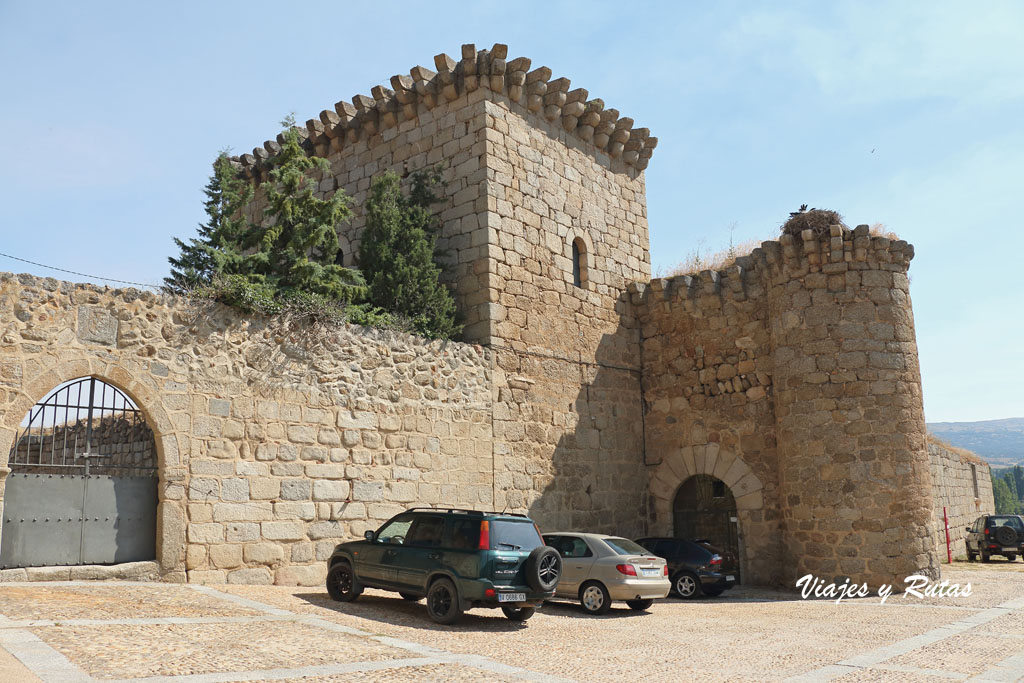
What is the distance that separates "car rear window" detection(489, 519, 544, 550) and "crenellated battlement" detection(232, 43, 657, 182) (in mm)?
8838

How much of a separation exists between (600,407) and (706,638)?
7415 mm

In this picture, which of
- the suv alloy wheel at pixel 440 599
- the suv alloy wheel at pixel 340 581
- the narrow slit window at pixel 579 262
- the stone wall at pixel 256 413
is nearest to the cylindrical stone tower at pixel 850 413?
the narrow slit window at pixel 579 262

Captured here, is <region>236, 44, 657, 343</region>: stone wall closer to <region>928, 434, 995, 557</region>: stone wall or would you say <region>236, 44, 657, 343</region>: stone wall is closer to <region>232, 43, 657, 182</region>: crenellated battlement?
<region>232, 43, 657, 182</region>: crenellated battlement

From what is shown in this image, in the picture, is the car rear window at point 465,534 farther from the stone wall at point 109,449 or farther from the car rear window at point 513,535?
the stone wall at point 109,449

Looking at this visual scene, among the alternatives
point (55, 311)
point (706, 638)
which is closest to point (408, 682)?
point (706, 638)

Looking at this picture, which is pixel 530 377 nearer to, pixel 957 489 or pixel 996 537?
pixel 996 537

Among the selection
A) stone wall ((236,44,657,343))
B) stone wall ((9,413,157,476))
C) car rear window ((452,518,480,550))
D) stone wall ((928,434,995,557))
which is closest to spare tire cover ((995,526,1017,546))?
stone wall ((928,434,995,557))

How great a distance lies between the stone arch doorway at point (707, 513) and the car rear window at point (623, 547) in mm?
4173

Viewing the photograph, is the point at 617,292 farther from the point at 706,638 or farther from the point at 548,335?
the point at 706,638

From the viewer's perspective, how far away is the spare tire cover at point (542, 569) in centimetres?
948

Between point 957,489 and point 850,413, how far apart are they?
441 inches

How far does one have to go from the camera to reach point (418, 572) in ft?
31.8

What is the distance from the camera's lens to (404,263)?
14.1 m

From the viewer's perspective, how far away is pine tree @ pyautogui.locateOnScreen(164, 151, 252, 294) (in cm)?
1295
